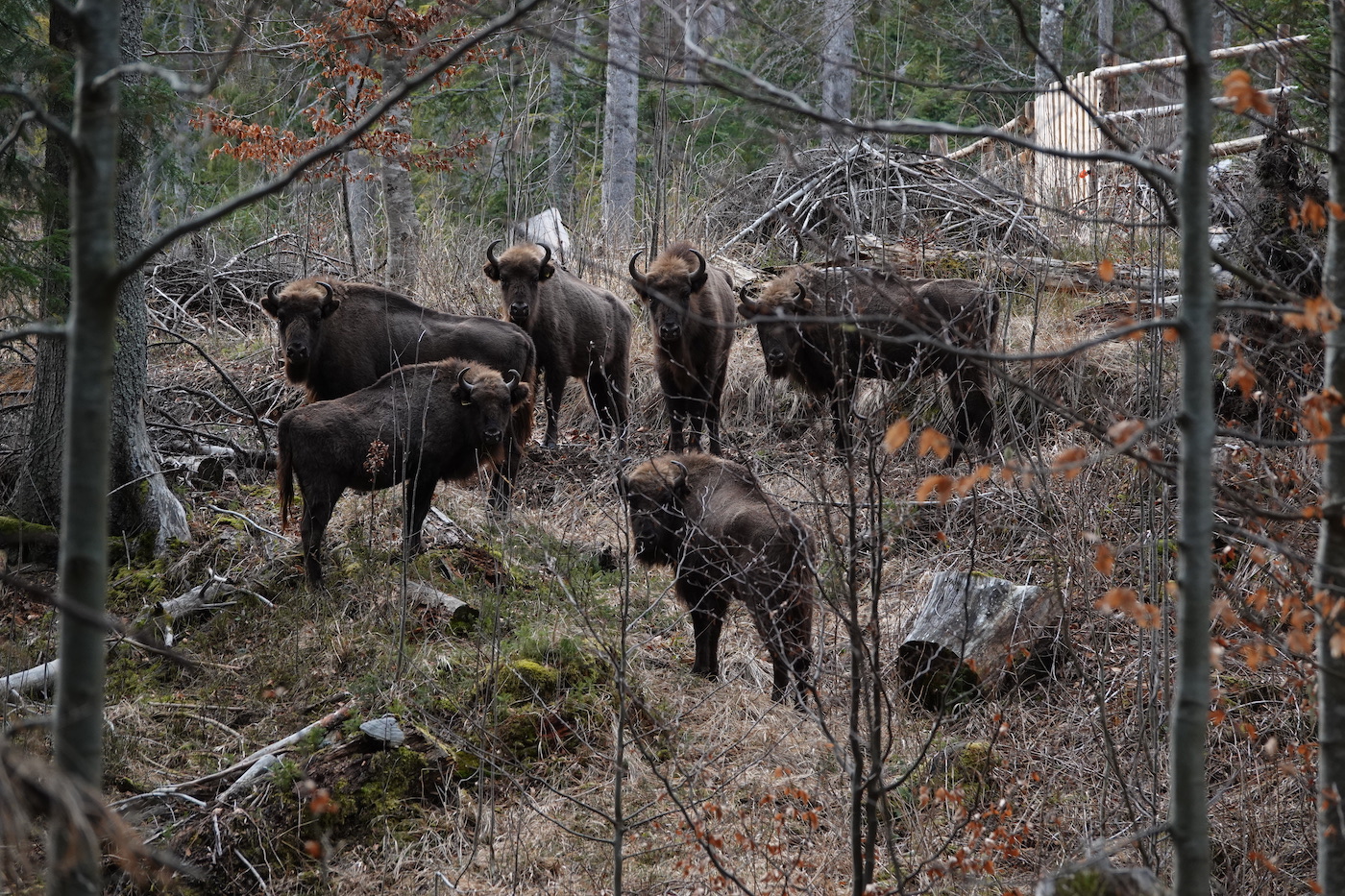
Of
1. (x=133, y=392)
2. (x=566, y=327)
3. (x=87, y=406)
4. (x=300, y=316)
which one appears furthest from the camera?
(x=566, y=327)

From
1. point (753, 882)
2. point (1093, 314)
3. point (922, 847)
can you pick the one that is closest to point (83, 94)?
point (753, 882)

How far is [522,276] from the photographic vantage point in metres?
12.3

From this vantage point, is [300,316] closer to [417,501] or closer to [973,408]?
[417,501]

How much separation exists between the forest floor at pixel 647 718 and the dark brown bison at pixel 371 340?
1.40 m

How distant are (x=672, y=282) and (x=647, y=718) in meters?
5.38

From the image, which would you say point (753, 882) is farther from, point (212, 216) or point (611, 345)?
point (611, 345)

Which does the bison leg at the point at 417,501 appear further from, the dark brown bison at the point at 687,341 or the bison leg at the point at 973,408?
the bison leg at the point at 973,408

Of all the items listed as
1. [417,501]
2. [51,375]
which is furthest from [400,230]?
[417,501]

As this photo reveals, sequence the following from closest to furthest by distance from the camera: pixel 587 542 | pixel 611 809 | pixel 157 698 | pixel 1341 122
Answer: pixel 1341 122, pixel 611 809, pixel 157 698, pixel 587 542

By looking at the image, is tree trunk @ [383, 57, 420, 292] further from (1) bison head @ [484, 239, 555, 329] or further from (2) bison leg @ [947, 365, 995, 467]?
(2) bison leg @ [947, 365, 995, 467]

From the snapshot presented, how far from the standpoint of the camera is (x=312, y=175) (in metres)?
13.9

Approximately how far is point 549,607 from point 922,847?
3.52 metres

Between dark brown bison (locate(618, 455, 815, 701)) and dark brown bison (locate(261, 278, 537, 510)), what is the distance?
8.16ft

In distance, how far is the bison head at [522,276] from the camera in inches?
481
